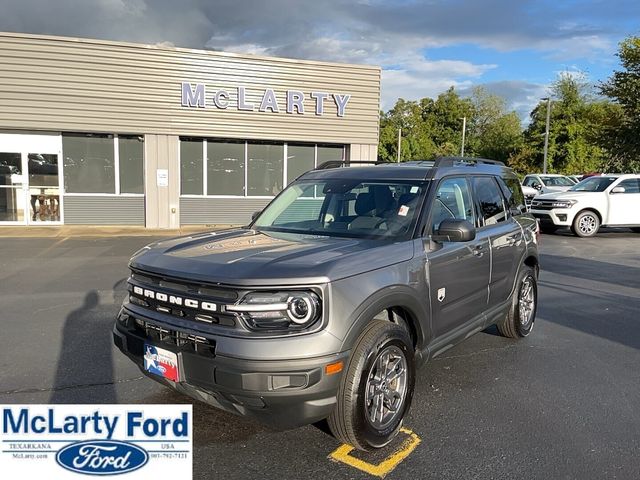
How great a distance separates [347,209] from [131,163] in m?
13.4

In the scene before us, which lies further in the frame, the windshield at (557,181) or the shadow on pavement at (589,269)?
the windshield at (557,181)

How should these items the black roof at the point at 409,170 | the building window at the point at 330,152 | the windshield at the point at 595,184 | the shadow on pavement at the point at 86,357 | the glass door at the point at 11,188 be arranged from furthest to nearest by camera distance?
the building window at the point at 330,152, the windshield at the point at 595,184, the glass door at the point at 11,188, the black roof at the point at 409,170, the shadow on pavement at the point at 86,357

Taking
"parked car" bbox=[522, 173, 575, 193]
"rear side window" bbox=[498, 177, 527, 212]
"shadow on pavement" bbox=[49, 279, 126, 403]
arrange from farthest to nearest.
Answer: "parked car" bbox=[522, 173, 575, 193]
"rear side window" bbox=[498, 177, 527, 212]
"shadow on pavement" bbox=[49, 279, 126, 403]

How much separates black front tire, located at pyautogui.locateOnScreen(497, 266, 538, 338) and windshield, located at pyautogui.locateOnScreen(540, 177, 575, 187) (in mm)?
18393

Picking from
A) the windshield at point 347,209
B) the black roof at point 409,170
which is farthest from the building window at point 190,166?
the windshield at point 347,209

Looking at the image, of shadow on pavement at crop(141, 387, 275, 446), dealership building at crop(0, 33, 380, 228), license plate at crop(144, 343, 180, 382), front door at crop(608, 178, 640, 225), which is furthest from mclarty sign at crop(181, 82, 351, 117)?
license plate at crop(144, 343, 180, 382)

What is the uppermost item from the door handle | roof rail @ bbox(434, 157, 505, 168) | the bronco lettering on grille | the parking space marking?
roof rail @ bbox(434, 157, 505, 168)

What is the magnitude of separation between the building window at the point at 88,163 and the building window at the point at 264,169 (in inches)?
167

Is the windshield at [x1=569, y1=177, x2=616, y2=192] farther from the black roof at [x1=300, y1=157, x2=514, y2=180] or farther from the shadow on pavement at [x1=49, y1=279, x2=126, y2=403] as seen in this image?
the shadow on pavement at [x1=49, y1=279, x2=126, y2=403]

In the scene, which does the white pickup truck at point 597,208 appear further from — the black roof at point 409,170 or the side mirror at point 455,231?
the side mirror at point 455,231

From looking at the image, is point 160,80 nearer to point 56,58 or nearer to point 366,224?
point 56,58

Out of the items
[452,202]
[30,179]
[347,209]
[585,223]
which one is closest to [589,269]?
[585,223]

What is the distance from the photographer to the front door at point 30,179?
15414mm

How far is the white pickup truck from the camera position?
50.6 ft
